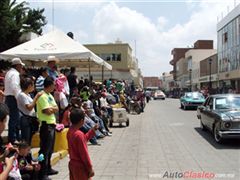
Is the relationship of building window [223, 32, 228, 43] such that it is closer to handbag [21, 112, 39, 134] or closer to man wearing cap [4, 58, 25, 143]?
man wearing cap [4, 58, 25, 143]

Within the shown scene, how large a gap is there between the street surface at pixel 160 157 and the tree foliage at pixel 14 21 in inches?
748

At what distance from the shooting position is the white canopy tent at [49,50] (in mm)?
12977

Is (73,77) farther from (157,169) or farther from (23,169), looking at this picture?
(23,169)

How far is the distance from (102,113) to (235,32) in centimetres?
4868

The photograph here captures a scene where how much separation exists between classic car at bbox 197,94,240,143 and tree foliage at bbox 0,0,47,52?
1989 centimetres

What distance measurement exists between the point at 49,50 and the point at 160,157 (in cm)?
518

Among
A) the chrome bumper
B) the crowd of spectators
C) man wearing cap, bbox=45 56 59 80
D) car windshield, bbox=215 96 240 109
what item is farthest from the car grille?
man wearing cap, bbox=45 56 59 80

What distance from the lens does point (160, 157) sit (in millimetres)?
10430

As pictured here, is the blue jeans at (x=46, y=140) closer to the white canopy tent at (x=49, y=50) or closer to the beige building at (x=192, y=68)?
the white canopy tent at (x=49, y=50)

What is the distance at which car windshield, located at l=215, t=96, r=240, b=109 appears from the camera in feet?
45.4

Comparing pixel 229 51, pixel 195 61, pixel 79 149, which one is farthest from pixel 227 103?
pixel 195 61

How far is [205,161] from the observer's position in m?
9.92

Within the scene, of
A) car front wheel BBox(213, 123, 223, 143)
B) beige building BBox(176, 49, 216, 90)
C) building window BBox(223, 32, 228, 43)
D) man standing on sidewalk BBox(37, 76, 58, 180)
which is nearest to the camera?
man standing on sidewalk BBox(37, 76, 58, 180)

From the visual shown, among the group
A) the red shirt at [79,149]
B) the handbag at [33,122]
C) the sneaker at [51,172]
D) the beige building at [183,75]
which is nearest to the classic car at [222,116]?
the sneaker at [51,172]
